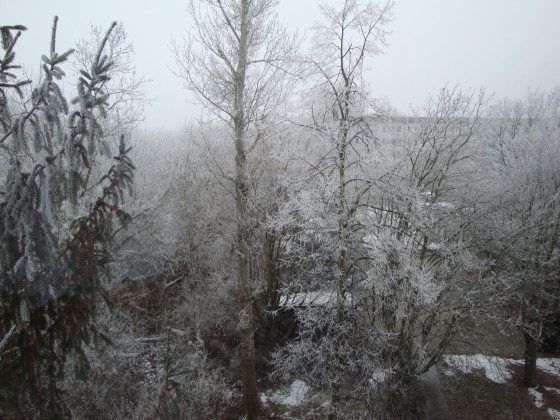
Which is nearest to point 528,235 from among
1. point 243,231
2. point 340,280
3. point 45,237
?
point 340,280

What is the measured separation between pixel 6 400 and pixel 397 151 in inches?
404

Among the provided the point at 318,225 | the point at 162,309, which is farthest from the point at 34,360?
the point at 162,309

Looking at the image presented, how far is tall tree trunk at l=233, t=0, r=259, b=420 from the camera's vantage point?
913cm

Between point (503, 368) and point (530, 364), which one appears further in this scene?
point (503, 368)

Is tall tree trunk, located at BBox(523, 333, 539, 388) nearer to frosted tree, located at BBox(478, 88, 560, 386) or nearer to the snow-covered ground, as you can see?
frosted tree, located at BBox(478, 88, 560, 386)

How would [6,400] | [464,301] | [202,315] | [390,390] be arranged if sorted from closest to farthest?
[6,400] < [390,390] < [464,301] < [202,315]

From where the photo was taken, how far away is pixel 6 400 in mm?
3037

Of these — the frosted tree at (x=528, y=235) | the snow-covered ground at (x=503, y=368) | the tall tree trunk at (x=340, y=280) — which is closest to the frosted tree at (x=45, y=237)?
the tall tree trunk at (x=340, y=280)

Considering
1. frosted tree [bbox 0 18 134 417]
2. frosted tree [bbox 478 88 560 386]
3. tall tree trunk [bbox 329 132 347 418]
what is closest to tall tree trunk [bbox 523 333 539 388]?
frosted tree [bbox 478 88 560 386]

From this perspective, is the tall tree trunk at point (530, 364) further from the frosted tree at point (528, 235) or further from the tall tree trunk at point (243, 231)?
the tall tree trunk at point (243, 231)

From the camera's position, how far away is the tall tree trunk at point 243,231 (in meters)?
9.13

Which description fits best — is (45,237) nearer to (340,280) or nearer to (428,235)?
(340,280)

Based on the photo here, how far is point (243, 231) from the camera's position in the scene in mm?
9742

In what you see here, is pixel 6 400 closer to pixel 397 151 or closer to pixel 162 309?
pixel 397 151
